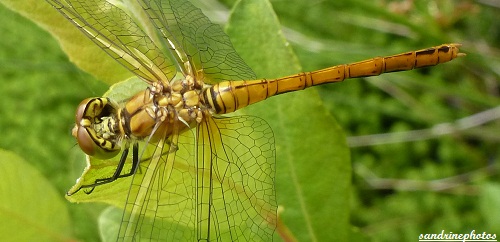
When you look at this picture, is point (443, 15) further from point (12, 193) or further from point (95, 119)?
point (12, 193)

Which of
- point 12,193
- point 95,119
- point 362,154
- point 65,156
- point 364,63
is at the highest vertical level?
point 362,154

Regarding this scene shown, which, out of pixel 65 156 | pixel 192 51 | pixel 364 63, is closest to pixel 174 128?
pixel 192 51

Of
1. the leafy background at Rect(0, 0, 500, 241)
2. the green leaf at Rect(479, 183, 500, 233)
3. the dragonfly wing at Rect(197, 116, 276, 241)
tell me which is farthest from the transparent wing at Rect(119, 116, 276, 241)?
the leafy background at Rect(0, 0, 500, 241)

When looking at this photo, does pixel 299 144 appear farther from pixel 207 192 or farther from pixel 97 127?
pixel 97 127

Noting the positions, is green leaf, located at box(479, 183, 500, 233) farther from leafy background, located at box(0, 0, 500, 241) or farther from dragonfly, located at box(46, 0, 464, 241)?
leafy background, located at box(0, 0, 500, 241)

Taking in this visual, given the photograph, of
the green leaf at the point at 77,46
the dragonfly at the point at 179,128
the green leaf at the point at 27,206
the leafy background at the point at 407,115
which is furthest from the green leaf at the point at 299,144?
the leafy background at the point at 407,115

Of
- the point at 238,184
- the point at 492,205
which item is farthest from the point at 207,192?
the point at 492,205
